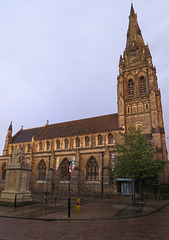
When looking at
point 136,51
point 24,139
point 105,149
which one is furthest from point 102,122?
point 24,139

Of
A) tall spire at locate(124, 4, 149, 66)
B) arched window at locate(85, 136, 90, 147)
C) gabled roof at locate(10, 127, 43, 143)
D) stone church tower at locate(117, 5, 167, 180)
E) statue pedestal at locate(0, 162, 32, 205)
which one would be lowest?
statue pedestal at locate(0, 162, 32, 205)

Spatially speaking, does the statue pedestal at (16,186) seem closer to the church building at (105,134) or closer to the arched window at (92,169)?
the church building at (105,134)

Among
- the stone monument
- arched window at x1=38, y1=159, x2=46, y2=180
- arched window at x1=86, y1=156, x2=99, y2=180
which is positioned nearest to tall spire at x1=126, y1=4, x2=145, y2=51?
arched window at x1=86, y1=156, x2=99, y2=180

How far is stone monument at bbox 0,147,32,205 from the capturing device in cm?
1491

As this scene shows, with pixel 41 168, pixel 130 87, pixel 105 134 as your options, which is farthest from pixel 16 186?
pixel 130 87

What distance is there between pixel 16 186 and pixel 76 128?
27.9 metres

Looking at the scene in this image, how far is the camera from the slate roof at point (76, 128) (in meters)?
38.5

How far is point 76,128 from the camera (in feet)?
140

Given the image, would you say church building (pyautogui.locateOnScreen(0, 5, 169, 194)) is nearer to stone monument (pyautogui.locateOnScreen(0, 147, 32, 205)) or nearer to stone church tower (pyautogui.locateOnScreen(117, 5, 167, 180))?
stone church tower (pyautogui.locateOnScreen(117, 5, 167, 180))

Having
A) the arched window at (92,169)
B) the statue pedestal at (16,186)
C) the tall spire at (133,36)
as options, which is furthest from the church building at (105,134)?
the statue pedestal at (16,186)

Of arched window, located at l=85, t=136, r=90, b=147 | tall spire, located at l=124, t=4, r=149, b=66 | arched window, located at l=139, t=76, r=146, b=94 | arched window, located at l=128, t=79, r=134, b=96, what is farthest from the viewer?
tall spire, located at l=124, t=4, r=149, b=66

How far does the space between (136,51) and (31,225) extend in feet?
145

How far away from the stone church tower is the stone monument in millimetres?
22501

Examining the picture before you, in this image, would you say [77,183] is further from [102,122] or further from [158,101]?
[158,101]
